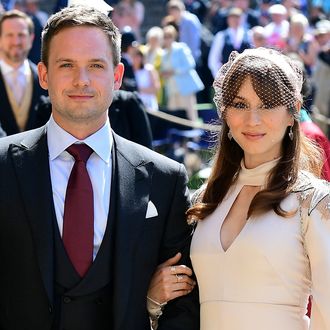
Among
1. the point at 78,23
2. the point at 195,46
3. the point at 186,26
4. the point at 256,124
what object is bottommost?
the point at 195,46

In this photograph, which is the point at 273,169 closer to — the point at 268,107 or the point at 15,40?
the point at 268,107

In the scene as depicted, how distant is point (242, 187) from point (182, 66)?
9762mm

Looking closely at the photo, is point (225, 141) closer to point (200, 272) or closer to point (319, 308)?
point (200, 272)

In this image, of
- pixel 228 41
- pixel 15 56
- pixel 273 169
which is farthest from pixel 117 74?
pixel 228 41

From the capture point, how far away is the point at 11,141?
364cm

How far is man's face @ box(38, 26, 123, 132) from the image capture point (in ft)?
11.7

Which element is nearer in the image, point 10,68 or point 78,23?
point 78,23

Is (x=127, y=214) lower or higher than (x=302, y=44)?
higher

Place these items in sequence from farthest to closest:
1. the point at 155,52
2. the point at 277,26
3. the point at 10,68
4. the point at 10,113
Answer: the point at 277,26 → the point at 155,52 → the point at 10,68 → the point at 10,113

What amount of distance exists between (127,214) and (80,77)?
0.59 metres

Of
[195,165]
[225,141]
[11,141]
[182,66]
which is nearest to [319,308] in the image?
[225,141]

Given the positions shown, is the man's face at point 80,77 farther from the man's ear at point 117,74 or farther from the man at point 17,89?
the man at point 17,89

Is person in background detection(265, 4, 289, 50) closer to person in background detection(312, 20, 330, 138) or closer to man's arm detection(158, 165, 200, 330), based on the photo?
person in background detection(312, 20, 330, 138)

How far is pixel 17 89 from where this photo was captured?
7410 millimetres
